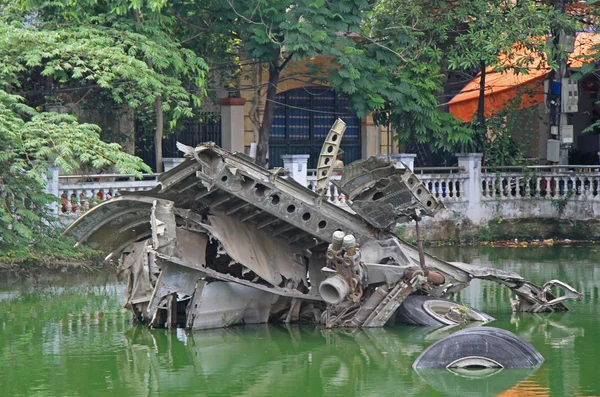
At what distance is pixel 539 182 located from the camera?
2573cm

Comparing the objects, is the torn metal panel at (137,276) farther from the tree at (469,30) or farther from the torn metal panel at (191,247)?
the tree at (469,30)

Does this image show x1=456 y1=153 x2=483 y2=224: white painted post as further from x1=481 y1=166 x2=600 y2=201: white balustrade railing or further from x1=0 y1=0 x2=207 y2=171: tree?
x1=0 y1=0 x2=207 y2=171: tree

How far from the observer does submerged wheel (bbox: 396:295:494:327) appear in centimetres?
1477

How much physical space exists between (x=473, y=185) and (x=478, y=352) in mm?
13567

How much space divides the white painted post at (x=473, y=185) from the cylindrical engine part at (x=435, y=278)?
35.3 ft

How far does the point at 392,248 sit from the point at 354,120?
1665cm

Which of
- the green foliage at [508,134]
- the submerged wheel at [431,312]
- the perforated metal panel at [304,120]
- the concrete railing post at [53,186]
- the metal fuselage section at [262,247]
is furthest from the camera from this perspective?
the perforated metal panel at [304,120]

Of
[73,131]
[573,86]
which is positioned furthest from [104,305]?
[573,86]

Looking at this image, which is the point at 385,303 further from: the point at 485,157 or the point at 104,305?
the point at 485,157

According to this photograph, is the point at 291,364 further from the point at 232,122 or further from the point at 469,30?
the point at 232,122

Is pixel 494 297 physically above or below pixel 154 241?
below

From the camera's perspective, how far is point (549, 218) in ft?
83.7

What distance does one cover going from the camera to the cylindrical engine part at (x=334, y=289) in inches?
540

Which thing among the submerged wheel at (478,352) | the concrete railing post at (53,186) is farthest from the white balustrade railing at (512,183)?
the submerged wheel at (478,352)
